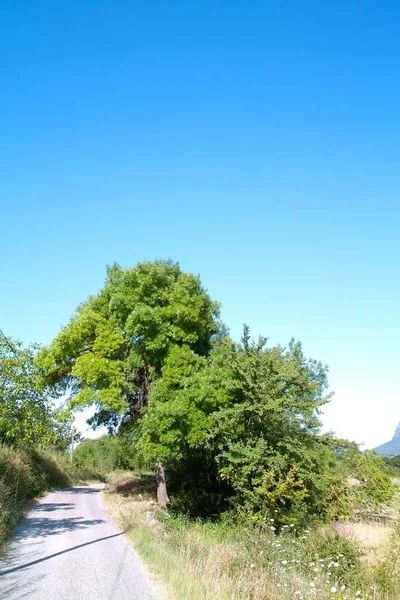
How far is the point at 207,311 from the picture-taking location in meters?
23.7

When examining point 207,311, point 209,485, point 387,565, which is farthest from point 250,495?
point 207,311

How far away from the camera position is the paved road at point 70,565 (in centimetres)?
793

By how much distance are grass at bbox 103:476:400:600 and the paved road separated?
1.96 feet

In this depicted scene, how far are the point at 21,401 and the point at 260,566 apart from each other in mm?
10089

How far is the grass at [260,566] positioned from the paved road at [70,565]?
1.96 ft

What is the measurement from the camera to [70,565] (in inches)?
387

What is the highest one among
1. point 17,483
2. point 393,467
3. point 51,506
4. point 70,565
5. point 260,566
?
point 393,467

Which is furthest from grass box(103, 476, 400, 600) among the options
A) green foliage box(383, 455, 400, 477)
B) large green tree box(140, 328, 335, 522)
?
green foliage box(383, 455, 400, 477)

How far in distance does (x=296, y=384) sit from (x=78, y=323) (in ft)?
35.9

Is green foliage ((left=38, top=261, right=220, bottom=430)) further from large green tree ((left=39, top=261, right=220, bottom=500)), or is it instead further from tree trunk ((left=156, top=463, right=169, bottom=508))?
tree trunk ((left=156, top=463, right=169, bottom=508))

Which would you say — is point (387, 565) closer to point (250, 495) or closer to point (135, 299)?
point (250, 495)

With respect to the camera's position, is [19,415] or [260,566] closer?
[260,566]

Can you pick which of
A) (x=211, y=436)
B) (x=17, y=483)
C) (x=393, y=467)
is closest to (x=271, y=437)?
(x=211, y=436)

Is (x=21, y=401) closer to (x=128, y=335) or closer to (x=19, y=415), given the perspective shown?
(x=19, y=415)
